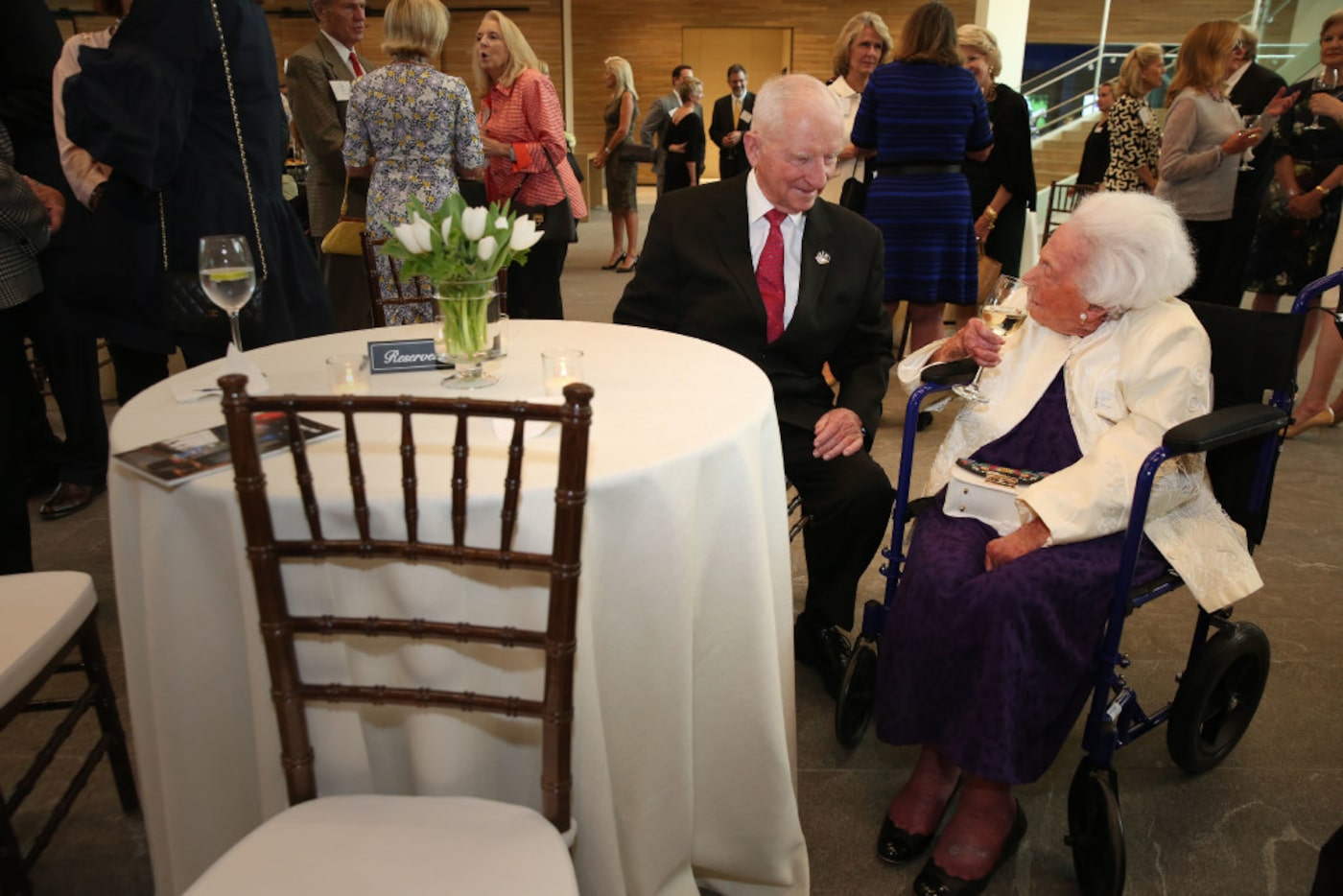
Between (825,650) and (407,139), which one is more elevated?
(407,139)

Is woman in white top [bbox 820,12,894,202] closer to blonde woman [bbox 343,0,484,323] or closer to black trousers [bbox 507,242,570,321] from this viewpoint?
black trousers [bbox 507,242,570,321]

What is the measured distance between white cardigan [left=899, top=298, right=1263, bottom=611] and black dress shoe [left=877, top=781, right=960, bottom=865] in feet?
1.94

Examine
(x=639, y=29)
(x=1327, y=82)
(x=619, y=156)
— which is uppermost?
(x=639, y=29)

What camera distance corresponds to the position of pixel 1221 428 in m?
1.50

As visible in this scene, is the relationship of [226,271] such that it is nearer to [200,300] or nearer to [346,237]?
[200,300]

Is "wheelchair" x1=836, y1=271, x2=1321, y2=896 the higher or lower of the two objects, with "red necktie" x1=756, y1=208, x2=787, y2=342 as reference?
lower

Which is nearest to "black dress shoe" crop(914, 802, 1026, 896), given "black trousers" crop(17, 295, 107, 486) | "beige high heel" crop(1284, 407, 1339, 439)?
"black trousers" crop(17, 295, 107, 486)

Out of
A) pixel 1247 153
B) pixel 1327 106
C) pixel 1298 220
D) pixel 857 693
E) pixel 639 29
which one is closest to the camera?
pixel 857 693

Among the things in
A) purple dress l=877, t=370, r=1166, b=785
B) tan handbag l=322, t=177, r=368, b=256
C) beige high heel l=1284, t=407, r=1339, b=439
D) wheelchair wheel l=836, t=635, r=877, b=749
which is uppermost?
tan handbag l=322, t=177, r=368, b=256

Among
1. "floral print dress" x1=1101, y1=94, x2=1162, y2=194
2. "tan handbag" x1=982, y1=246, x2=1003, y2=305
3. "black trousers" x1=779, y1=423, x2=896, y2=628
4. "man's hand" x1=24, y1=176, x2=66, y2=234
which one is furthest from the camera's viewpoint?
"floral print dress" x1=1101, y1=94, x2=1162, y2=194

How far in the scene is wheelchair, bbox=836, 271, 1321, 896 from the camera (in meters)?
1.53

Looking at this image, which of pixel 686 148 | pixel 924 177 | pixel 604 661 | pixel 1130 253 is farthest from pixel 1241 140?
pixel 686 148

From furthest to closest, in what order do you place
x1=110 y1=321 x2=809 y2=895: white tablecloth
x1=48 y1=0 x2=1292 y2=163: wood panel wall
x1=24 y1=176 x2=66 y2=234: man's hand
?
1. x1=48 y1=0 x2=1292 y2=163: wood panel wall
2. x1=24 y1=176 x2=66 y2=234: man's hand
3. x1=110 y1=321 x2=809 y2=895: white tablecloth

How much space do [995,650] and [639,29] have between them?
13.9 meters
